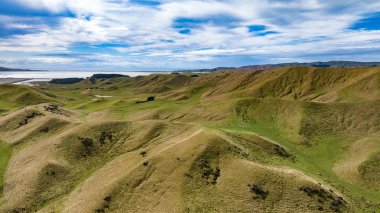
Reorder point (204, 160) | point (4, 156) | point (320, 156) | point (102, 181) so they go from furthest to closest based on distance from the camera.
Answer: point (4, 156), point (320, 156), point (102, 181), point (204, 160)

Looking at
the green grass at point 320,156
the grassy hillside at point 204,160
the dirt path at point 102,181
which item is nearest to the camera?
the grassy hillside at point 204,160

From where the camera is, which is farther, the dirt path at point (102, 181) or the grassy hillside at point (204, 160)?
the dirt path at point (102, 181)

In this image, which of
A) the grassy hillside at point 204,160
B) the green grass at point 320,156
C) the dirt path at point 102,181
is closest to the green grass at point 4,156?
the grassy hillside at point 204,160

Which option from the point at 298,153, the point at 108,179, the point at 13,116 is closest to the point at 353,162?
the point at 298,153

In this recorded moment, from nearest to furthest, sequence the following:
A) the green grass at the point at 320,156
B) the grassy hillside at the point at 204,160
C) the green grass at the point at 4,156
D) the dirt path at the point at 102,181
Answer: the grassy hillside at the point at 204,160 → the dirt path at the point at 102,181 → the green grass at the point at 320,156 → the green grass at the point at 4,156

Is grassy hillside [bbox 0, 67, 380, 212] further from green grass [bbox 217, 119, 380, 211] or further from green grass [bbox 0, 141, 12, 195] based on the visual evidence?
green grass [bbox 0, 141, 12, 195]

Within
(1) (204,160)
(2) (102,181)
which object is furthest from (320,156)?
(2) (102,181)

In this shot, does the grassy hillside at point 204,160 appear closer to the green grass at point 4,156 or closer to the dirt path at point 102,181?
the dirt path at point 102,181

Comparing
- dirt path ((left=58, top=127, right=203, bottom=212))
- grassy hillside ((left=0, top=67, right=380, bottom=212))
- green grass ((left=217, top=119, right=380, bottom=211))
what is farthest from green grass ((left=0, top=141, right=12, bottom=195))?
green grass ((left=217, top=119, right=380, bottom=211))

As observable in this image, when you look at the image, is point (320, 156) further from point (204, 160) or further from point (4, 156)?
point (4, 156)
